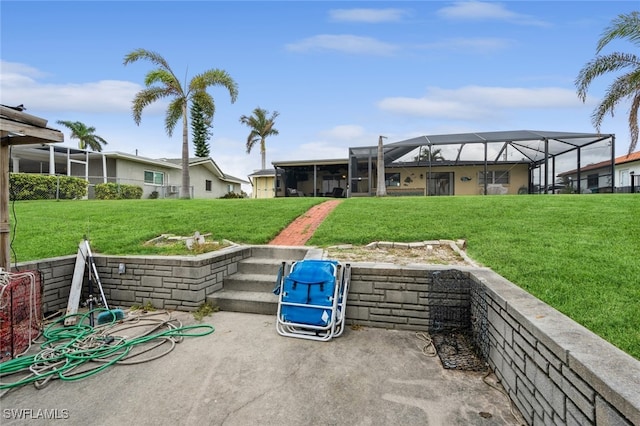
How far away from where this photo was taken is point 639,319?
2.46 meters

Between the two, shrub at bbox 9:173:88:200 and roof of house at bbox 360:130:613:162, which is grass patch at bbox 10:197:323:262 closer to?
shrub at bbox 9:173:88:200

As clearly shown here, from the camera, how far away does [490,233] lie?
18.5ft

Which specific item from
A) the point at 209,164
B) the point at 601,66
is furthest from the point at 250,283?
the point at 209,164

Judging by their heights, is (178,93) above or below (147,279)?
above

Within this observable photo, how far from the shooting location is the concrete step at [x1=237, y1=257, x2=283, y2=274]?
4.82 m

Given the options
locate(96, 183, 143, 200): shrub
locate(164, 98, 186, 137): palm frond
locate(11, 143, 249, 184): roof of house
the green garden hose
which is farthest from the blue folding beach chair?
locate(96, 183, 143, 200): shrub

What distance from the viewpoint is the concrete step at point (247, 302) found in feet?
13.1

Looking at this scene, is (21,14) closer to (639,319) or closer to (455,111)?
(639,319)

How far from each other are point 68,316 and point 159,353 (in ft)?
5.55

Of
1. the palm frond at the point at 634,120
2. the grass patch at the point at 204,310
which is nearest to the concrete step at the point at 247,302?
the grass patch at the point at 204,310

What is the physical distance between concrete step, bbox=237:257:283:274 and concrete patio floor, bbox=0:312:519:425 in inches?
67.6

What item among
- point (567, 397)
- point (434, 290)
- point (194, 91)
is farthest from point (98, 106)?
point (567, 397)

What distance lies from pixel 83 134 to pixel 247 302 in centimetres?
3894

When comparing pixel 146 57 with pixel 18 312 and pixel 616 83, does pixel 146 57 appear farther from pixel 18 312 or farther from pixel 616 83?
pixel 616 83
